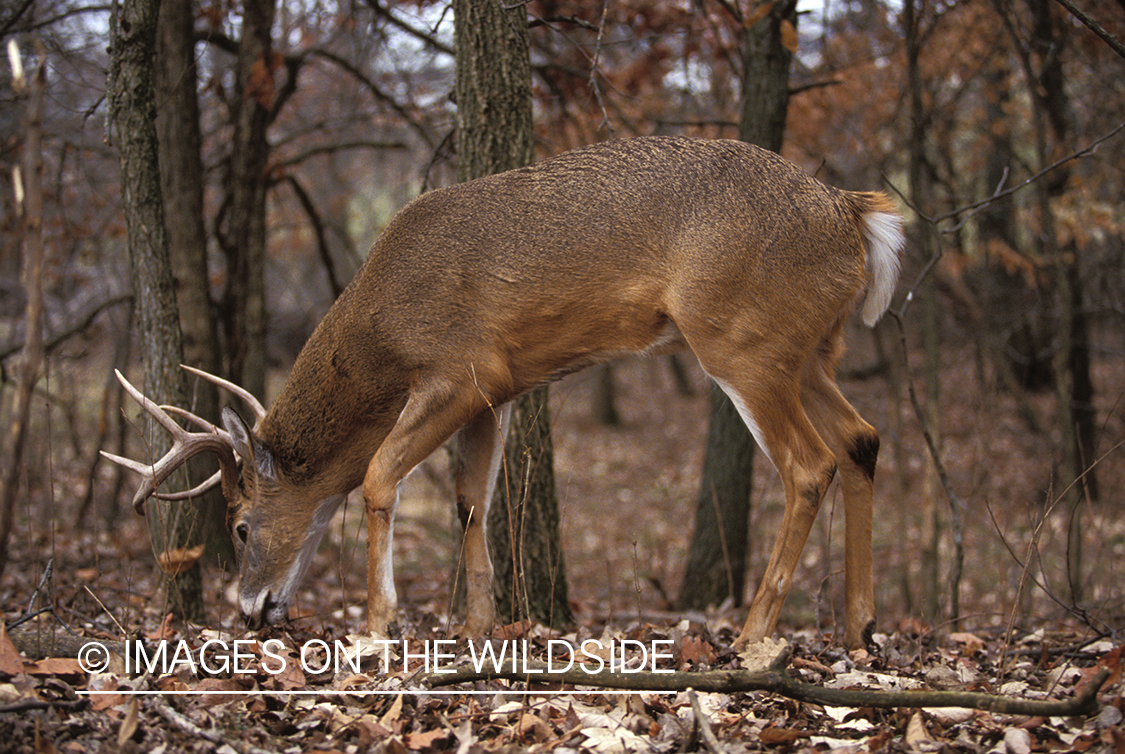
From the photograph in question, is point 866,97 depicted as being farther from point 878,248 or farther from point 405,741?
point 405,741

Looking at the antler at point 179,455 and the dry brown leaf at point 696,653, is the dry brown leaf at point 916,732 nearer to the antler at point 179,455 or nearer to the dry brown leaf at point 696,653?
the dry brown leaf at point 696,653

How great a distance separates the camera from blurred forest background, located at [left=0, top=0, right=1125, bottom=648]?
674cm

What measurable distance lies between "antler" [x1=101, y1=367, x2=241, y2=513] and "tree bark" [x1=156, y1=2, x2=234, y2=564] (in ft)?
6.54

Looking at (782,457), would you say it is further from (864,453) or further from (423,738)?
(423,738)

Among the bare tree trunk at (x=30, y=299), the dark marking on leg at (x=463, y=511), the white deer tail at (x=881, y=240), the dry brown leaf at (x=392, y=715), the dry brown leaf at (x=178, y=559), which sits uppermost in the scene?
the white deer tail at (x=881, y=240)

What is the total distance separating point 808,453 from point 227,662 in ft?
9.22

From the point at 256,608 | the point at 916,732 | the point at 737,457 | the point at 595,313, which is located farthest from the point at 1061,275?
the point at 256,608

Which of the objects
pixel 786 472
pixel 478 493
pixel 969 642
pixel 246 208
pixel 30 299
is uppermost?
pixel 246 208

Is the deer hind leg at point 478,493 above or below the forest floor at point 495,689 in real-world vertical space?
above

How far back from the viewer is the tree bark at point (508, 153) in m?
5.34

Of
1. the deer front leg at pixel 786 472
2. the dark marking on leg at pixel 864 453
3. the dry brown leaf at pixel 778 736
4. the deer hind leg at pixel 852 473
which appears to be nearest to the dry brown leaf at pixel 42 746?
the dry brown leaf at pixel 778 736

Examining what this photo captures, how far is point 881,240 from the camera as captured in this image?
14.8ft

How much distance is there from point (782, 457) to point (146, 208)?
383 cm

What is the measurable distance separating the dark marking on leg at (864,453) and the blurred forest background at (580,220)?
582mm
